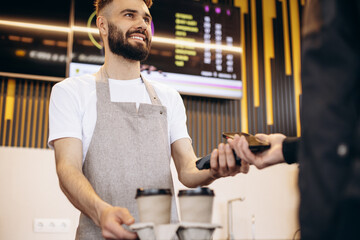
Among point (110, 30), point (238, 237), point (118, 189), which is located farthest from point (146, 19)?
point (238, 237)

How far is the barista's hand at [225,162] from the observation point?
1102 millimetres

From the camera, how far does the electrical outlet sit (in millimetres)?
2256

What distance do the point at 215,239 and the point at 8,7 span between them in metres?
2.03

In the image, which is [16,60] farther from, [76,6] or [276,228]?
[276,228]

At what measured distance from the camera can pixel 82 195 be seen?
3.78 ft

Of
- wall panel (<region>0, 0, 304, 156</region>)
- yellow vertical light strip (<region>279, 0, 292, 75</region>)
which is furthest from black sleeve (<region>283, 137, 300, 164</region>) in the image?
yellow vertical light strip (<region>279, 0, 292, 75</region>)

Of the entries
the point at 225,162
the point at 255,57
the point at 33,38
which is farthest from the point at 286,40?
the point at 225,162

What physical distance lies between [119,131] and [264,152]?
2.07 feet

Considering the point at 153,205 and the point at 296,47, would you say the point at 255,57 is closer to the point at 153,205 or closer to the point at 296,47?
the point at 296,47

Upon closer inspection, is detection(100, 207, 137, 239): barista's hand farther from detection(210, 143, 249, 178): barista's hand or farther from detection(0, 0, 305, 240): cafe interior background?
detection(0, 0, 305, 240): cafe interior background

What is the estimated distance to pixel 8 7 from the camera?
9.00 feet

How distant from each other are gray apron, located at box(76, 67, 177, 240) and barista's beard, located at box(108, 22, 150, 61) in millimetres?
144

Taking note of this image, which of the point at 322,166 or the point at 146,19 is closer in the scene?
the point at 322,166

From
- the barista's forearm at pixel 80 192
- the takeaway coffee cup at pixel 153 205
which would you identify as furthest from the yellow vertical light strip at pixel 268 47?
the takeaway coffee cup at pixel 153 205
